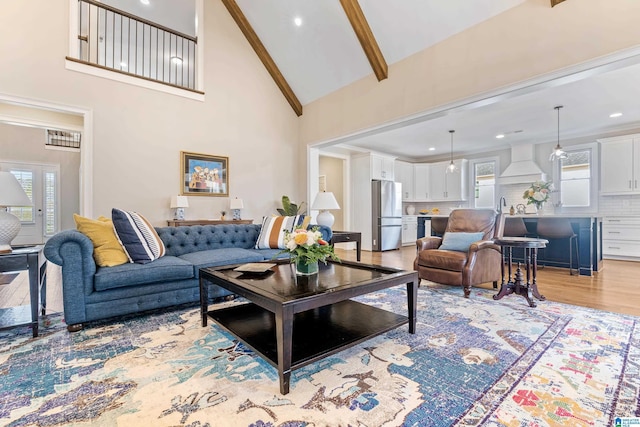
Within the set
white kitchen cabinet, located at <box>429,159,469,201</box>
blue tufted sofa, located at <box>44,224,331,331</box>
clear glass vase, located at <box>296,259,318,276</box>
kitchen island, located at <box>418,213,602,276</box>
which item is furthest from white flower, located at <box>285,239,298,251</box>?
white kitchen cabinet, located at <box>429,159,469,201</box>

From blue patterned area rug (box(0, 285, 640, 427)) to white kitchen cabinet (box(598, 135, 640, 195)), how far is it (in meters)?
4.45

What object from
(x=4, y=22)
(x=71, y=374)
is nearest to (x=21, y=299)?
(x=71, y=374)

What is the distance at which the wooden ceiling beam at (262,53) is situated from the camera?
5.05 m

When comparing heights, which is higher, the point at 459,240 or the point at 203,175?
the point at 203,175

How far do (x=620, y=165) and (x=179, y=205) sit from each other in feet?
25.2

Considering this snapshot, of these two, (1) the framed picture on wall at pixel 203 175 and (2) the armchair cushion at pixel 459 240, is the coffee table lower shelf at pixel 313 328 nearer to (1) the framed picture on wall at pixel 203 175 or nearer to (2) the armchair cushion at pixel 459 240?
(2) the armchair cushion at pixel 459 240

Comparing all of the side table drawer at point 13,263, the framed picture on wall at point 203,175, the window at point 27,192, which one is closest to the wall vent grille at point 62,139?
the window at point 27,192

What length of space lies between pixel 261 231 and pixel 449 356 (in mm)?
2655

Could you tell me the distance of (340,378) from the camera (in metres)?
1.58

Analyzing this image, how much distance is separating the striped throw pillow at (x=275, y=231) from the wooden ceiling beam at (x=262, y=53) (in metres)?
2.91

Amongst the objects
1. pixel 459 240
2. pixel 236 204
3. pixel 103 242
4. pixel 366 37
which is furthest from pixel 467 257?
pixel 236 204

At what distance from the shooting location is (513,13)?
9.62 feet

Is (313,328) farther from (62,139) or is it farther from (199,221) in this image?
(62,139)

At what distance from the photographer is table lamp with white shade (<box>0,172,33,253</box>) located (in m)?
2.16
